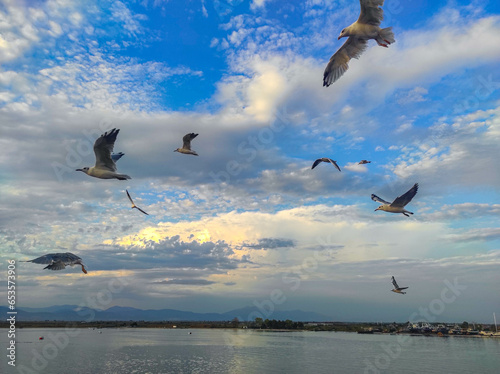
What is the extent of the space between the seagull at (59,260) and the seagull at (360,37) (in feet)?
43.7

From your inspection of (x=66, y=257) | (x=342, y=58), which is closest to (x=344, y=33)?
(x=342, y=58)

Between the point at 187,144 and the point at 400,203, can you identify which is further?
the point at 187,144

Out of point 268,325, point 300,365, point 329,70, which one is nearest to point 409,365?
point 300,365

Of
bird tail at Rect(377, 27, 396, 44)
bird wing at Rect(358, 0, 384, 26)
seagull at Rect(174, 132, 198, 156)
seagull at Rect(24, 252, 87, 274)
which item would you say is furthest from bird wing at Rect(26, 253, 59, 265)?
bird tail at Rect(377, 27, 396, 44)

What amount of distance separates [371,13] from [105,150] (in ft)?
34.8

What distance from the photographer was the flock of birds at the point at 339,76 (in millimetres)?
12398

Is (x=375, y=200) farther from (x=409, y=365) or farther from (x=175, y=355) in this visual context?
(x=175, y=355)

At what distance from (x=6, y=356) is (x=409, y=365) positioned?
67.2m

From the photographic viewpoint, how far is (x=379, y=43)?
12680mm

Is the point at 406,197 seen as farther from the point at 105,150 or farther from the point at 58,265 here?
the point at 58,265

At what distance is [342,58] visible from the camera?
45.2 feet

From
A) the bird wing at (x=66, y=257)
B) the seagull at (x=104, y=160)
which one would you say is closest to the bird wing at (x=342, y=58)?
the seagull at (x=104, y=160)

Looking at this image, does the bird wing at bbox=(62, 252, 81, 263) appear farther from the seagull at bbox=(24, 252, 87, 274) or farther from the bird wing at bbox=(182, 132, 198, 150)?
the bird wing at bbox=(182, 132, 198, 150)

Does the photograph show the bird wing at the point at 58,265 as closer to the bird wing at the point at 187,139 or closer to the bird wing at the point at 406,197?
the bird wing at the point at 187,139
